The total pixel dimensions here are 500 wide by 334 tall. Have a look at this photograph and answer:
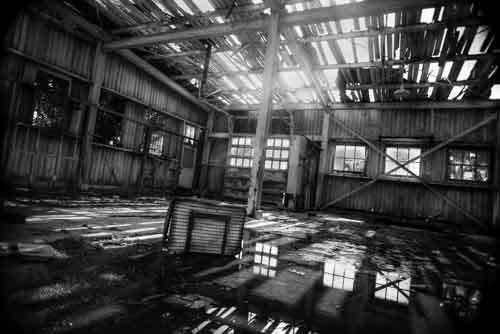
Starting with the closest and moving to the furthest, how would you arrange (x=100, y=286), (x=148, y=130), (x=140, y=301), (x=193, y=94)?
(x=140, y=301) < (x=100, y=286) < (x=148, y=130) < (x=193, y=94)

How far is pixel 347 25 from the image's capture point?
7.13 m

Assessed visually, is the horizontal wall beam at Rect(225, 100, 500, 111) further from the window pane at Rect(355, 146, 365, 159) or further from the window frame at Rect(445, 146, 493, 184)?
the window pane at Rect(355, 146, 365, 159)

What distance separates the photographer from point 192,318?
4.50ft

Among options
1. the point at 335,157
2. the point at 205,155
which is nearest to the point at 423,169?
the point at 335,157

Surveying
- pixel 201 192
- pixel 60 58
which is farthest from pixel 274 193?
pixel 60 58

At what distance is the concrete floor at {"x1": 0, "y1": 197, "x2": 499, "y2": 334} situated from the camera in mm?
1338

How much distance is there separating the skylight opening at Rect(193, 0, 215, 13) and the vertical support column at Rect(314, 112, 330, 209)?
292 inches

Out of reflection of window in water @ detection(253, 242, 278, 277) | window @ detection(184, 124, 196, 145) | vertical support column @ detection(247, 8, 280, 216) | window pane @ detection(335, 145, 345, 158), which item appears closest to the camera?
reflection of window in water @ detection(253, 242, 278, 277)

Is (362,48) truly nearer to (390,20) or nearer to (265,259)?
(390,20)

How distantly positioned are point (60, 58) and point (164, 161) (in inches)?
220

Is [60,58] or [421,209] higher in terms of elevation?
[60,58]

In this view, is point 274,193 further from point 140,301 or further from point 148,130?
point 140,301

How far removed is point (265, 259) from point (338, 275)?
759mm

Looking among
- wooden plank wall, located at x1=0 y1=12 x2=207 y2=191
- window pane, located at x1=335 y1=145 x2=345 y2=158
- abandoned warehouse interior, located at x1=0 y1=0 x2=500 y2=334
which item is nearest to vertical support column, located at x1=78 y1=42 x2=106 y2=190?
abandoned warehouse interior, located at x1=0 y1=0 x2=500 y2=334
